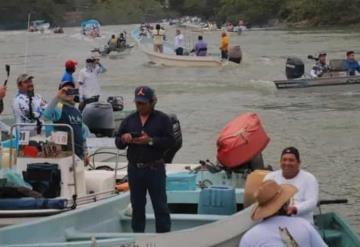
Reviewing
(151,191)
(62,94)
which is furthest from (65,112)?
(151,191)

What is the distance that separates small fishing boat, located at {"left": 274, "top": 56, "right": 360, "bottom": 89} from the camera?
2330cm

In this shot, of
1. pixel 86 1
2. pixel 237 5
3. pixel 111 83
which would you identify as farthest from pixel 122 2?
pixel 111 83

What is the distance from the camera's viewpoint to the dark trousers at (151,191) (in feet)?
22.6

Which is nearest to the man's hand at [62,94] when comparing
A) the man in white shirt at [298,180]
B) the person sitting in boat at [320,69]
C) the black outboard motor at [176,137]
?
the black outboard motor at [176,137]

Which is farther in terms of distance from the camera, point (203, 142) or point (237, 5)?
point (237, 5)

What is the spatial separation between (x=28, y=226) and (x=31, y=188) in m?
0.91

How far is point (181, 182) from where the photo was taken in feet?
29.7

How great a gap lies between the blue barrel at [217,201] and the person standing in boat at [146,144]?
1.14 metres

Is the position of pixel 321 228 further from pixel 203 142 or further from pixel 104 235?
pixel 203 142

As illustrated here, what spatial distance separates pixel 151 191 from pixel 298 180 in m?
1.29

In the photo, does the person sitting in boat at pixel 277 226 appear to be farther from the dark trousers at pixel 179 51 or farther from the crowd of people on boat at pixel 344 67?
the dark trousers at pixel 179 51

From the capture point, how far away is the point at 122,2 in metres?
147

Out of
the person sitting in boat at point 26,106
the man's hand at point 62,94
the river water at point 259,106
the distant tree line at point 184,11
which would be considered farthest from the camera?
the distant tree line at point 184,11

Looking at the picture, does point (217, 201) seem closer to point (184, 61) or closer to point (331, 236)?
point (331, 236)
